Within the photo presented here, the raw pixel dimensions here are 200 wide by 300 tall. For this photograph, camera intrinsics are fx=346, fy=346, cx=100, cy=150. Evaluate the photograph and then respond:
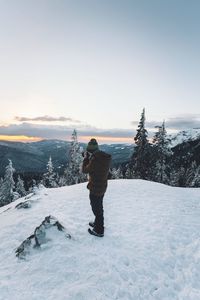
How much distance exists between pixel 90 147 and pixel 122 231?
352 cm

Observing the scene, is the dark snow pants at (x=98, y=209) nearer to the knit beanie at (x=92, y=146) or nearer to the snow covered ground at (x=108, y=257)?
the snow covered ground at (x=108, y=257)

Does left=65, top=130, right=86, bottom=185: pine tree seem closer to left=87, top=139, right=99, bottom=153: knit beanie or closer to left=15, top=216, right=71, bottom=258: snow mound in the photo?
left=15, top=216, right=71, bottom=258: snow mound

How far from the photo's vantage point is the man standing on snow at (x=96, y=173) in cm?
1108

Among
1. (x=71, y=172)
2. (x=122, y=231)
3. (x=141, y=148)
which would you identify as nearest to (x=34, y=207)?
(x=122, y=231)

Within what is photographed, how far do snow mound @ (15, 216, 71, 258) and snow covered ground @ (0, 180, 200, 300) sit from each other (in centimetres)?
15

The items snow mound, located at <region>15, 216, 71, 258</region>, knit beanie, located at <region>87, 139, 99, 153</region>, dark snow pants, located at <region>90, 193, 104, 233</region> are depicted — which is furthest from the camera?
dark snow pants, located at <region>90, 193, 104, 233</region>

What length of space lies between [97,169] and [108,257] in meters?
2.80

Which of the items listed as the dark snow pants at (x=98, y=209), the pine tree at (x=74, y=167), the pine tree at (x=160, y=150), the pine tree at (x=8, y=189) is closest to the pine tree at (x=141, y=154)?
the pine tree at (x=160, y=150)

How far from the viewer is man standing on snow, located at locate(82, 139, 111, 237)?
11078mm

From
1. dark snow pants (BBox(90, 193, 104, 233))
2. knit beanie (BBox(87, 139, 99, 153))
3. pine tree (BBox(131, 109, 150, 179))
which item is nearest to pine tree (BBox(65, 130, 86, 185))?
pine tree (BBox(131, 109, 150, 179))

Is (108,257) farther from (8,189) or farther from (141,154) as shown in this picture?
(8,189)

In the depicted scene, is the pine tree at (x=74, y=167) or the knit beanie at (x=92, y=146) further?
the pine tree at (x=74, y=167)

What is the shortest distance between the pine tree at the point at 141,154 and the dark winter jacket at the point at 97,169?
138ft

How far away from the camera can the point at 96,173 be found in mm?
11242
